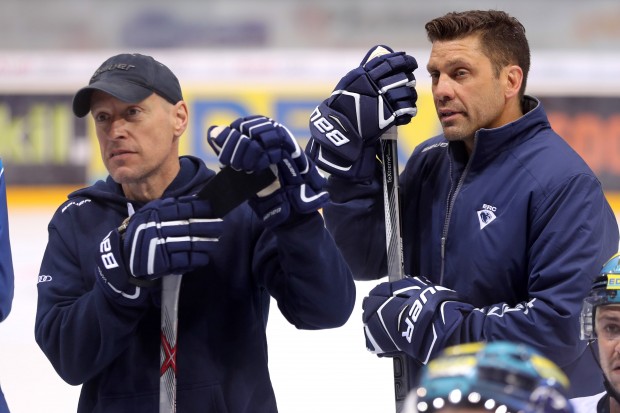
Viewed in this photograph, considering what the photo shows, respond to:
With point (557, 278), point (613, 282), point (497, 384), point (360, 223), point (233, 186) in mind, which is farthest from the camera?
point (360, 223)

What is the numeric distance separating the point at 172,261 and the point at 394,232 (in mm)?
565

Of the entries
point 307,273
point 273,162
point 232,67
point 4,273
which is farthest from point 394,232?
point 232,67

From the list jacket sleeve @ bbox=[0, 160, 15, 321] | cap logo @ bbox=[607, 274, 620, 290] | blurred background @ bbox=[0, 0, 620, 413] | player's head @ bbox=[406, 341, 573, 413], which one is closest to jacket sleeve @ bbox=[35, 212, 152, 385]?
jacket sleeve @ bbox=[0, 160, 15, 321]

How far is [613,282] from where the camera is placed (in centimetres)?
167

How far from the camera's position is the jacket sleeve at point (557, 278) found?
1897 millimetres

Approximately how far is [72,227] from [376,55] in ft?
2.24

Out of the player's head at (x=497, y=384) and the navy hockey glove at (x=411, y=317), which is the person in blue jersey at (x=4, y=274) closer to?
the navy hockey glove at (x=411, y=317)

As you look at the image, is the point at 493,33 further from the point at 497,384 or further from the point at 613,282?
the point at 497,384

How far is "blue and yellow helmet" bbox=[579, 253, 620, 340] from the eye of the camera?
167 centimetres

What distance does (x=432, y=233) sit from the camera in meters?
2.14

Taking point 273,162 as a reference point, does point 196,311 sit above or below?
below

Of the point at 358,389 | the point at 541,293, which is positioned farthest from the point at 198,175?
the point at 358,389

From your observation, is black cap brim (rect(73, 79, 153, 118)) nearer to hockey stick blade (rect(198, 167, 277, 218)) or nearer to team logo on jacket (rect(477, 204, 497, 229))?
hockey stick blade (rect(198, 167, 277, 218))

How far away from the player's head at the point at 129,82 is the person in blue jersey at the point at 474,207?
31cm
